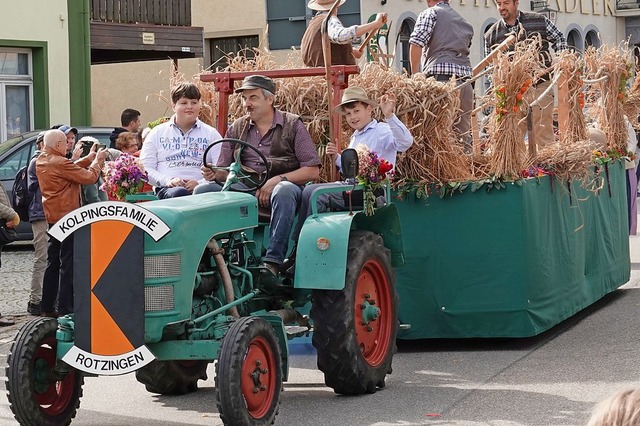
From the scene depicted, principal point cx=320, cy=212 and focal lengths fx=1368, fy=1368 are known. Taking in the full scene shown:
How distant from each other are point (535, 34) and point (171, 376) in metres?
5.56

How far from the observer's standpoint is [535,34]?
12.0 meters

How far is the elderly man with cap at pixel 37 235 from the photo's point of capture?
12.1 metres

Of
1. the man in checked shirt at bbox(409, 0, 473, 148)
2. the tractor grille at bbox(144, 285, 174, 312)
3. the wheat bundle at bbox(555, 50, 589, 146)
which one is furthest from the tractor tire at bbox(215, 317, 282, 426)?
the wheat bundle at bbox(555, 50, 589, 146)

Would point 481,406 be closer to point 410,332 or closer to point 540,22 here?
point 410,332

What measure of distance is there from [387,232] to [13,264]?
29.4 feet

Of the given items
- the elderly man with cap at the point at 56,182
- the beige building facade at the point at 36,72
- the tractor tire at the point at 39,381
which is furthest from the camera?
the beige building facade at the point at 36,72

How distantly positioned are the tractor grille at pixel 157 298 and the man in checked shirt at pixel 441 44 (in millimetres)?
5246

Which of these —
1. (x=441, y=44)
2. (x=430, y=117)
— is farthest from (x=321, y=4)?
(x=441, y=44)

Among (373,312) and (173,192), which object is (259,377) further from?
(173,192)

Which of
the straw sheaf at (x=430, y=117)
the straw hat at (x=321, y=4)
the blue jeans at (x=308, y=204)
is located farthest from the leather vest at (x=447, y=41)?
the blue jeans at (x=308, y=204)

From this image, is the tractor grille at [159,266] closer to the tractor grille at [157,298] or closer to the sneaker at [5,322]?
the tractor grille at [157,298]

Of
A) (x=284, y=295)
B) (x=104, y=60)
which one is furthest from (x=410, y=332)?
(x=104, y=60)

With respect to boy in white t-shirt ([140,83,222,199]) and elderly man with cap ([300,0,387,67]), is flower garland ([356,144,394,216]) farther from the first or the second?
elderly man with cap ([300,0,387,67])

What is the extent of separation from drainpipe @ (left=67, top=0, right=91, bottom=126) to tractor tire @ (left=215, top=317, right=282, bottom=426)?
1754cm
